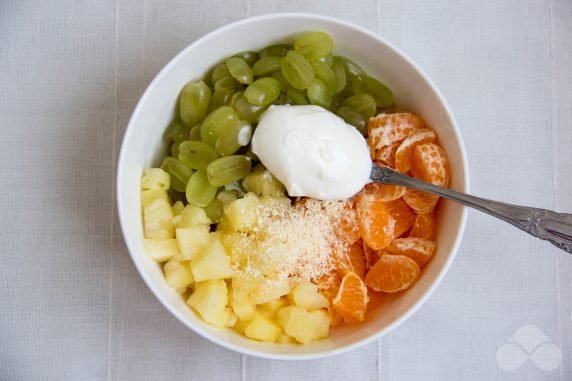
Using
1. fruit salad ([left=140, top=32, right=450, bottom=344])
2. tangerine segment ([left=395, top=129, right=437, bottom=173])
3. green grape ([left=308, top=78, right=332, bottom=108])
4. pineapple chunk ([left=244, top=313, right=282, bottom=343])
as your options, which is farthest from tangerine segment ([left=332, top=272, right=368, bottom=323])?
green grape ([left=308, top=78, right=332, bottom=108])

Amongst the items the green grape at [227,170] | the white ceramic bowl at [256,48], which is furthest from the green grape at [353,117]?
the green grape at [227,170]

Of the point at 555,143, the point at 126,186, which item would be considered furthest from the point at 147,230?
the point at 555,143

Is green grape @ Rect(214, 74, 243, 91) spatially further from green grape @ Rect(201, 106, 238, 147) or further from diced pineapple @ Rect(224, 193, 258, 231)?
diced pineapple @ Rect(224, 193, 258, 231)

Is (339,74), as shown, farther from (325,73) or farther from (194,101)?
(194,101)

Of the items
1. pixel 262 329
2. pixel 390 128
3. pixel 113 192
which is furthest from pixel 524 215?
pixel 113 192

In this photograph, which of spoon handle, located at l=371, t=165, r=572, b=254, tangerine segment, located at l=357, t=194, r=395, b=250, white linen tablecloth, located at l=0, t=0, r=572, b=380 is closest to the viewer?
spoon handle, located at l=371, t=165, r=572, b=254

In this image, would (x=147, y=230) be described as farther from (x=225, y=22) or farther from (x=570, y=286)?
(x=570, y=286)

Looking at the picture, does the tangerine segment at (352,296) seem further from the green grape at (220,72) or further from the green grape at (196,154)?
the green grape at (220,72)
